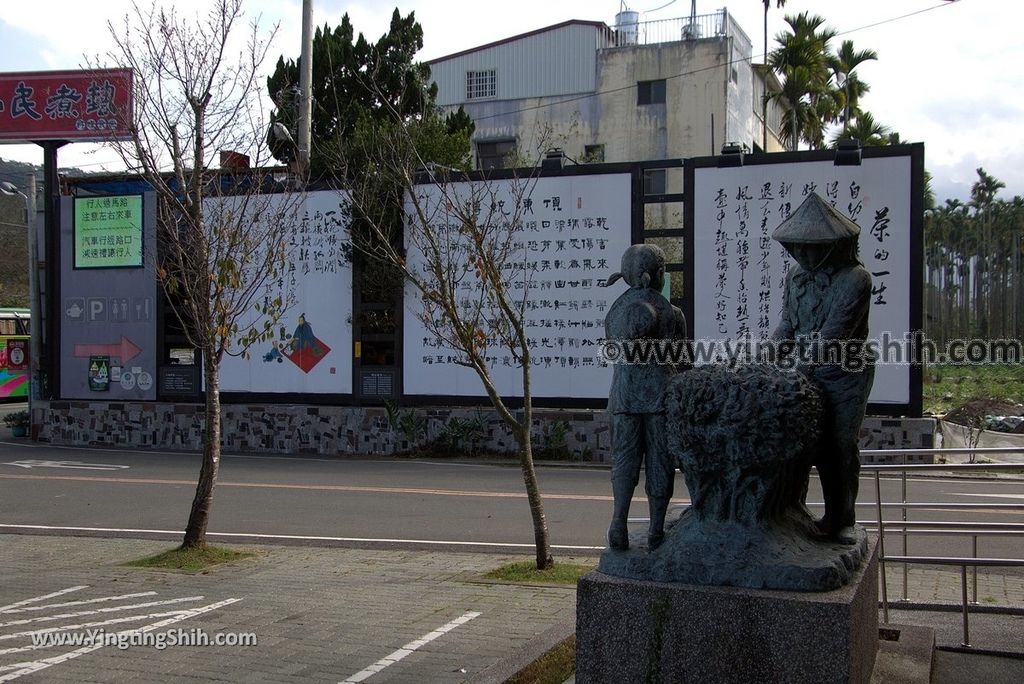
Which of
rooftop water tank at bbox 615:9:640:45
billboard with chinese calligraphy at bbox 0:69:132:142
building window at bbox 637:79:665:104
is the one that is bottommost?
billboard with chinese calligraphy at bbox 0:69:132:142

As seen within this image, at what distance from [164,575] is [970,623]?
6781mm

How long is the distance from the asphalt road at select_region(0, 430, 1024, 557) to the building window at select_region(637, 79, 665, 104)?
18.5m

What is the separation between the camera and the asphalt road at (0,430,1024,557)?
11.5m

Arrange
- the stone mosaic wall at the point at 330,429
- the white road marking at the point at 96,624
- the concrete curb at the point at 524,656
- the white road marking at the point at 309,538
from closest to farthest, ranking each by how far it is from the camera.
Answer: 1. the concrete curb at the point at 524,656
2. the white road marking at the point at 96,624
3. the white road marking at the point at 309,538
4. the stone mosaic wall at the point at 330,429

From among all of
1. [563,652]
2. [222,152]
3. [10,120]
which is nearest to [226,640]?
[563,652]

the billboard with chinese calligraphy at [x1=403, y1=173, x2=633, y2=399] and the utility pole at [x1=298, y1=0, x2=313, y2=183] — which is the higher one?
the utility pole at [x1=298, y1=0, x2=313, y2=183]

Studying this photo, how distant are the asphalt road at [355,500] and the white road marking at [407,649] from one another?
3232 mm

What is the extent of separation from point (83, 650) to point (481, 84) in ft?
104

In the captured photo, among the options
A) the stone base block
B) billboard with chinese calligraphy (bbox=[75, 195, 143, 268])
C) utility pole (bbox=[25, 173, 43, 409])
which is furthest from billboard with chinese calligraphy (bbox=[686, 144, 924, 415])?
utility pole (bbox=[25, 173, 43, 409])

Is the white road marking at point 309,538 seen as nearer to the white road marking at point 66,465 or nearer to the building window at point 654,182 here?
the white road marking at point 66,465

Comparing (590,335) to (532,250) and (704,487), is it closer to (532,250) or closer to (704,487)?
(532,250)

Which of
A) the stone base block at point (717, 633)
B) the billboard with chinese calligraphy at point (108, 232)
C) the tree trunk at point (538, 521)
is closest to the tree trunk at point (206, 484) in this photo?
the tree trunk at point (538, 521)

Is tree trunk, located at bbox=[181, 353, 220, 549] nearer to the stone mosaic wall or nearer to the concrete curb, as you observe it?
the concrete curb

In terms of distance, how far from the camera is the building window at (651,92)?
108ft
